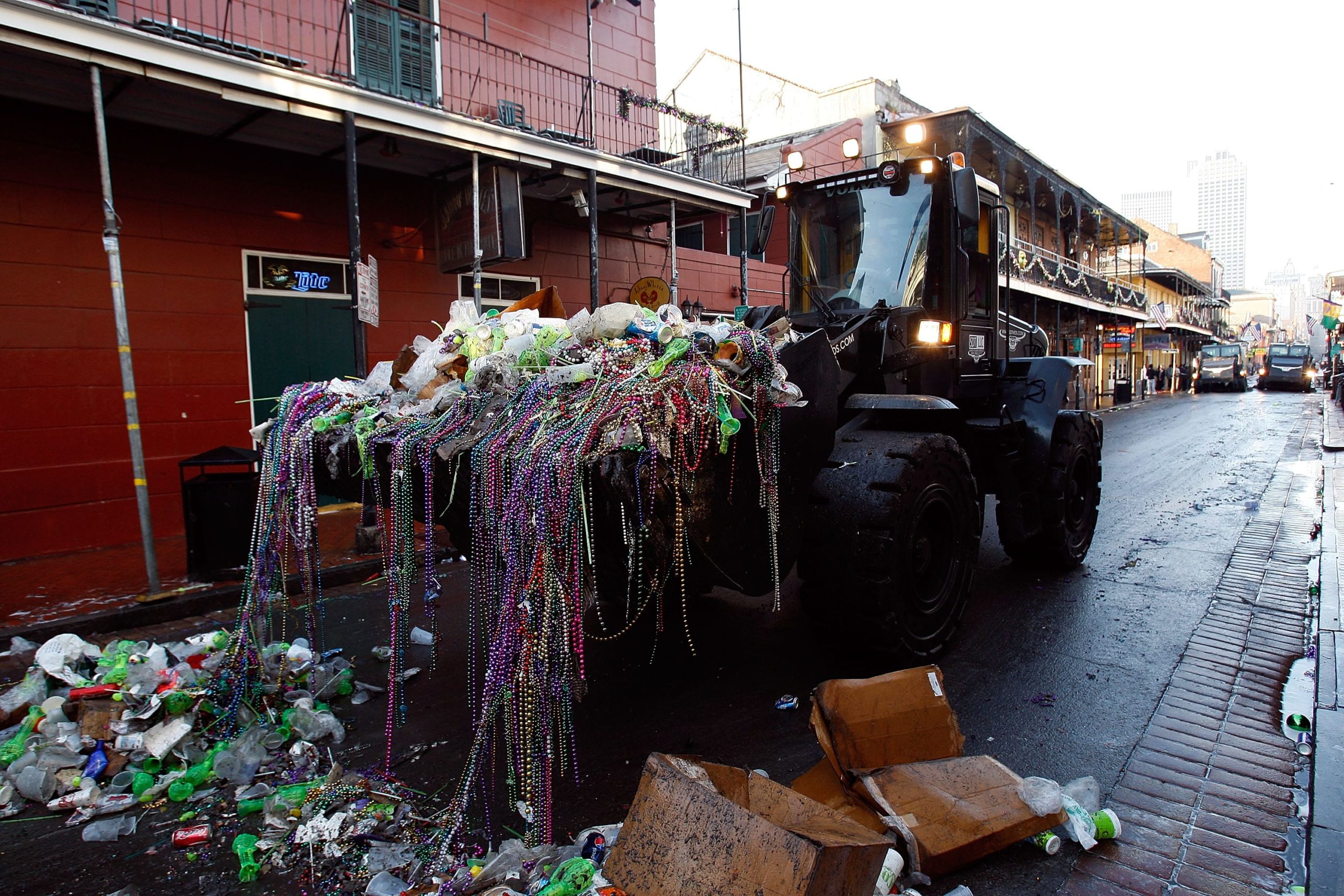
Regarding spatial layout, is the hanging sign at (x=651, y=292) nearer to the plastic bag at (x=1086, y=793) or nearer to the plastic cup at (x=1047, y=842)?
the plastic bag at (x=1086, y=793)

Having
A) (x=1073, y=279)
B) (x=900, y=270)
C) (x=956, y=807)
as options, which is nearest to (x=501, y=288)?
(x=900, y=270)

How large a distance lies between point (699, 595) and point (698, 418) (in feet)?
9.48

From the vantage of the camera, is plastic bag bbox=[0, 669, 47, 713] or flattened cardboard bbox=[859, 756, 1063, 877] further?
plastic bag bbox=[0, 669, 47, 713]

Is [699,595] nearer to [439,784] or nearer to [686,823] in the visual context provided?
[439,784]

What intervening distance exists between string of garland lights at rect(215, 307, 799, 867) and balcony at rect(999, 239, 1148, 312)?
15118mm

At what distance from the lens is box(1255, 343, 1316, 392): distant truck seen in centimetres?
3553

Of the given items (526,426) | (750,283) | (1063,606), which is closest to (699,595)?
(1063,606)

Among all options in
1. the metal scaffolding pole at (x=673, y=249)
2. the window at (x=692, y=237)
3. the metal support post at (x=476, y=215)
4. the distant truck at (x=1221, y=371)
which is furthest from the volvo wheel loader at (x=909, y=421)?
the distant truck at (x=1221, y=371)

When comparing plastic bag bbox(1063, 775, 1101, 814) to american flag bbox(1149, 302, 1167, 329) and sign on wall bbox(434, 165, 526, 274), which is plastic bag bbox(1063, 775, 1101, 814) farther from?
american flag bbox(1149, 302, 1167, 329)

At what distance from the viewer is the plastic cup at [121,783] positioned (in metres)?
3.17

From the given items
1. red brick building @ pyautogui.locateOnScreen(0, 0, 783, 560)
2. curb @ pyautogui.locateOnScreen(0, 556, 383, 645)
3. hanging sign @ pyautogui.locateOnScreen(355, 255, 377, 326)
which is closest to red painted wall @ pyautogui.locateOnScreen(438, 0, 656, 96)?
red brick building @ pyautogui.locateOnScreen(0, 0, 783, 560)

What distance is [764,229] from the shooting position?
5.37 m

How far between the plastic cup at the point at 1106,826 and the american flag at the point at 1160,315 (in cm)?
4364

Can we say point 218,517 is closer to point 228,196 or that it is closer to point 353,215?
point 353,215
